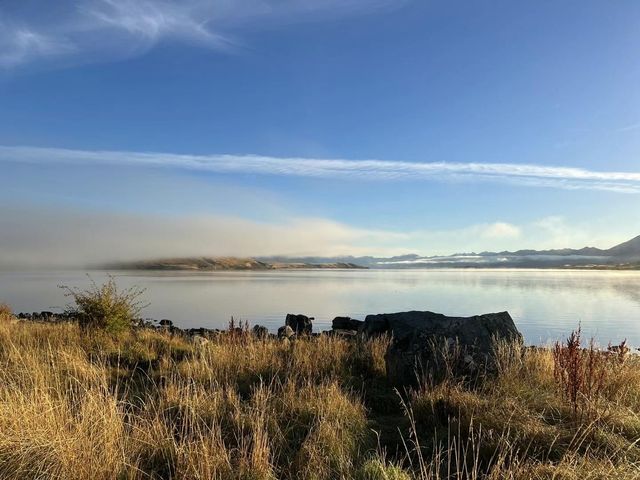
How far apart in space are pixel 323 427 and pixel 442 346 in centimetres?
318

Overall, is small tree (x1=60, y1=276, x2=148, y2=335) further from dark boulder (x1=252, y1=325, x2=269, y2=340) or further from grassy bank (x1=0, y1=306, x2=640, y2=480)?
dark boulder (x1=252, y1=325, x2=269, y2=340)

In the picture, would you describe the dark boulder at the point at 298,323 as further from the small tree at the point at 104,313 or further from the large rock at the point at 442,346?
the large rock at the point at 442,346

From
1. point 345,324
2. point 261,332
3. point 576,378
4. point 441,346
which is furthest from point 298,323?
point 576,378

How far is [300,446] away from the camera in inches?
202

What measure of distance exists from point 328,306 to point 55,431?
95.7ft

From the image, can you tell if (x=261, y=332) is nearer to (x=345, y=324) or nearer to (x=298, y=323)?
(x=298, y=323)

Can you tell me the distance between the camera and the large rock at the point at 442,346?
7469 millimetres

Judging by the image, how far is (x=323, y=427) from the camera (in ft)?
16.9

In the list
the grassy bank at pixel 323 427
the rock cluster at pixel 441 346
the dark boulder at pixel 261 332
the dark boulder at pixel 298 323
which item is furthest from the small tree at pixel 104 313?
the dark boulder at pixel 298 323

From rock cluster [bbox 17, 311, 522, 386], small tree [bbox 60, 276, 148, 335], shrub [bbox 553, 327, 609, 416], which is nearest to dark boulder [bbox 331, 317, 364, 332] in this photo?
small tree [bbox 60, 276, 148, 335]

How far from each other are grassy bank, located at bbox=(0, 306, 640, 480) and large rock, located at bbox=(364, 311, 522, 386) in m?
0.32

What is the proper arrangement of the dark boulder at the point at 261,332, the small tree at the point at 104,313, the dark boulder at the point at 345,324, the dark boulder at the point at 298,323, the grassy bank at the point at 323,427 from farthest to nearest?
the dark boulder at the point at 345,324 → the dark boulder at the point at 298,323 → the dark boulder at the point at 261,332 → the small tree at the point at 104,313 → the grassy bank at the point at 323,427

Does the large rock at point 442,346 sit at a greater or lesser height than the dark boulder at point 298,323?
greater

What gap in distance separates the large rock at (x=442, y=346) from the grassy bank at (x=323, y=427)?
0.32 m
